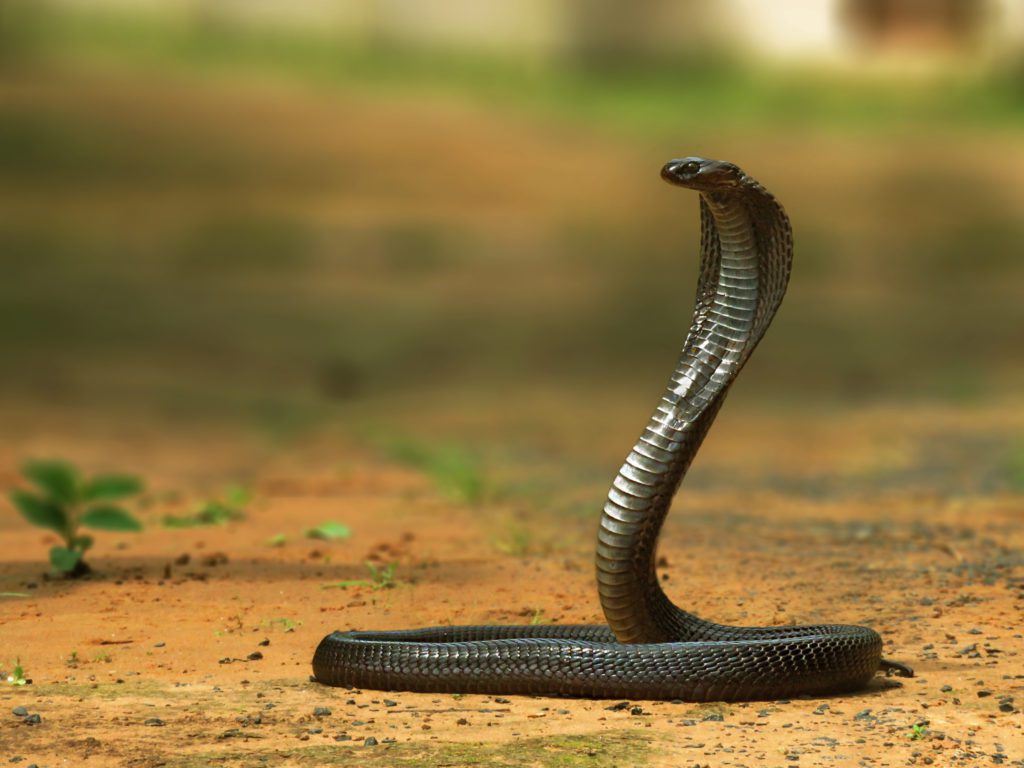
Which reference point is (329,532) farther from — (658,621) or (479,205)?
(479,205)

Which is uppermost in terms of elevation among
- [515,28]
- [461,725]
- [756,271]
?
[515,28]

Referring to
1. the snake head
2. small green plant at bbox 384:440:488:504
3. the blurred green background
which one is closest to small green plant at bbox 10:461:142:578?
small green plant at bbox 384:440:488:504

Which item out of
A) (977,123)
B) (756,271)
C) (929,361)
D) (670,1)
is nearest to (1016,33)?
(977,123)

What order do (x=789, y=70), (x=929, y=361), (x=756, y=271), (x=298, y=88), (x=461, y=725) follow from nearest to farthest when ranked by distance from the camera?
(x=461, y=725)
(x=756, y=271)
(x=929, y=361)
(x=298, y=88)
(x=789, y=70)

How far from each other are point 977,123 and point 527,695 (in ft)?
63.9

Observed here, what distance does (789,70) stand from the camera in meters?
24.0

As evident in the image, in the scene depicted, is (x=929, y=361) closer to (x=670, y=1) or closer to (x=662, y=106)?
(x=662, y=106)

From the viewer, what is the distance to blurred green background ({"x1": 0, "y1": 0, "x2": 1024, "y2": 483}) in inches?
602

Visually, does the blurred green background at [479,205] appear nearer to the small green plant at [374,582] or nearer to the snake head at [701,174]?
the small green plant at [374,582]

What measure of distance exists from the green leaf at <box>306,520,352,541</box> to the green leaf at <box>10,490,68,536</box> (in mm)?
1217

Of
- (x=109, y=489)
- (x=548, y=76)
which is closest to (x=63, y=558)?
(x=109, y=489)

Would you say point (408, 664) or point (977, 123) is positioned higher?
point (977, 123)

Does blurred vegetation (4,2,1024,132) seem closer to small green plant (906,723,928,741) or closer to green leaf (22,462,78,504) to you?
green leaf (22,462,78,504)

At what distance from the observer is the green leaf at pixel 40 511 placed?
5.73 m
